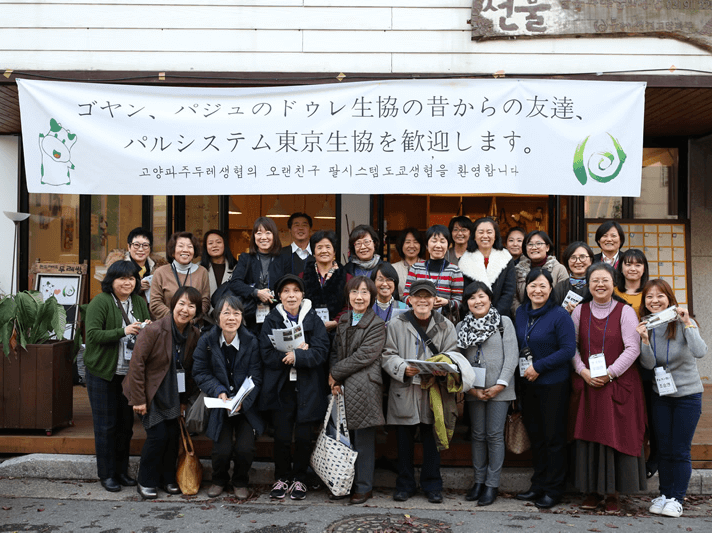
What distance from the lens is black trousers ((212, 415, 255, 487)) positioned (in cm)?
533

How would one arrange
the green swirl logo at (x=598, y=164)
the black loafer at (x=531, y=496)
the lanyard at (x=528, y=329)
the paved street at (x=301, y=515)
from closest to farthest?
the paved street at (x=301, y=515) → the lanyard at (x=528, y=329) → the black loafer at (x=531, y=496) → the green swirl logo at (x=598, y=164)

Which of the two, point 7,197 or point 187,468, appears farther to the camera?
point 7,197

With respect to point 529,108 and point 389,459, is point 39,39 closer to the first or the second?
point 529,108

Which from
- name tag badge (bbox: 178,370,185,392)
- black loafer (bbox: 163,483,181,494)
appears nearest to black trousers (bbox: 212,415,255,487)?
black loafer (bbox: 163,483,181,494)

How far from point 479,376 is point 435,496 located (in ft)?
3.53

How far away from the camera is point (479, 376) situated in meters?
5.26

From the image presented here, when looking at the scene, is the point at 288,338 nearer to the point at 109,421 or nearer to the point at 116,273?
the point at 116,273

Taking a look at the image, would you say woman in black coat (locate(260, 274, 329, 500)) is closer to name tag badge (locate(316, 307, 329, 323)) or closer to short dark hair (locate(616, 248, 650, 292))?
name tag badge (locate(316, 307, 329, 323))

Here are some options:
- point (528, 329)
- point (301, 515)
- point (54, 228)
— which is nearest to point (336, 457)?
point (301, 515)

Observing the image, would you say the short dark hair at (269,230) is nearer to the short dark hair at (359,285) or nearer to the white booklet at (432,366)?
the short dark hair at (359,285)

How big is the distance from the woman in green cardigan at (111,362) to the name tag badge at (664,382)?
4307 millimetres

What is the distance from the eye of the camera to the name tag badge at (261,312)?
5836 mm

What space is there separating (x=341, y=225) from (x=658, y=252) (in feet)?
13.9

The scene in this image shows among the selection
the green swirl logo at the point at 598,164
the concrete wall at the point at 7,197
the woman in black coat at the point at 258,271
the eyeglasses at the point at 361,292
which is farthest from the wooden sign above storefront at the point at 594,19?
the concrete wall at the point at 7,197
